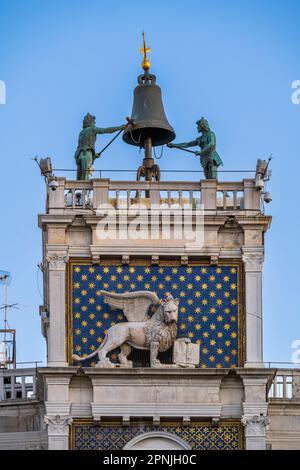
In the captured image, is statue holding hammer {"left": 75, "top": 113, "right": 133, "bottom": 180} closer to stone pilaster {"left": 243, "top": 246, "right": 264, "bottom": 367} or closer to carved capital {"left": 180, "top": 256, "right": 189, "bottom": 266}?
carved capital {"left": 180, "top": 256, "right": 189, "bottom": 266}

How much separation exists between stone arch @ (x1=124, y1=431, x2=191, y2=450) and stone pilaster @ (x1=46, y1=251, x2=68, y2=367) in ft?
7.23

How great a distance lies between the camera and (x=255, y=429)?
53844 mm

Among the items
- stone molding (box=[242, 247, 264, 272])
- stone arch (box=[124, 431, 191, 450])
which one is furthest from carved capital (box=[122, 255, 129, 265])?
stone arch (box=[124, 431, 191, 450])

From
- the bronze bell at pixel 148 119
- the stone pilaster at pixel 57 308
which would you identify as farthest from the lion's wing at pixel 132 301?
the bronze bell at pixel 148 119

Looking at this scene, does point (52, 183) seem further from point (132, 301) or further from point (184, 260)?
point (184, 260)

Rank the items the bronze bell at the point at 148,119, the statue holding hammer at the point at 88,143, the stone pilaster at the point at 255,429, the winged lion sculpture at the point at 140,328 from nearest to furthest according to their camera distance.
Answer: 1. the stone pilaster at the point at 255,429
2. the winged lion sculpture at the point at 140,328
3. the statue holding hammer at the point at 88,143
4. the bronze bell at the point at 148,119

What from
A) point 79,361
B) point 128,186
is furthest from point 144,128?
point 79,361

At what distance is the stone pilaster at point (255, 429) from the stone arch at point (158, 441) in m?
1.25

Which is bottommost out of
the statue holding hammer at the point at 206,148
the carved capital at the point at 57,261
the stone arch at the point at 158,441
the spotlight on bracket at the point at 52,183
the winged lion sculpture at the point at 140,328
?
the stone arch at the point at 158,441

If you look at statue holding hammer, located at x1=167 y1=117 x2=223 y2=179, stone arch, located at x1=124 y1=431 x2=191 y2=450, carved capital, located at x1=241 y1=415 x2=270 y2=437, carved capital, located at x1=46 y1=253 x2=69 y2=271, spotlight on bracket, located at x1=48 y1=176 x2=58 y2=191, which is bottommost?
→ stone arch, located at x1=124 y1=431 x2=191 y2=450

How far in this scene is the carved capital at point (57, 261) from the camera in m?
54.6

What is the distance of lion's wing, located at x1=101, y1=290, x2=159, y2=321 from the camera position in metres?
54.4

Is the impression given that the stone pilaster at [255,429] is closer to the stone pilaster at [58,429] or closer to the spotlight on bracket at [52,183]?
the stone pilaster at [58,429]
